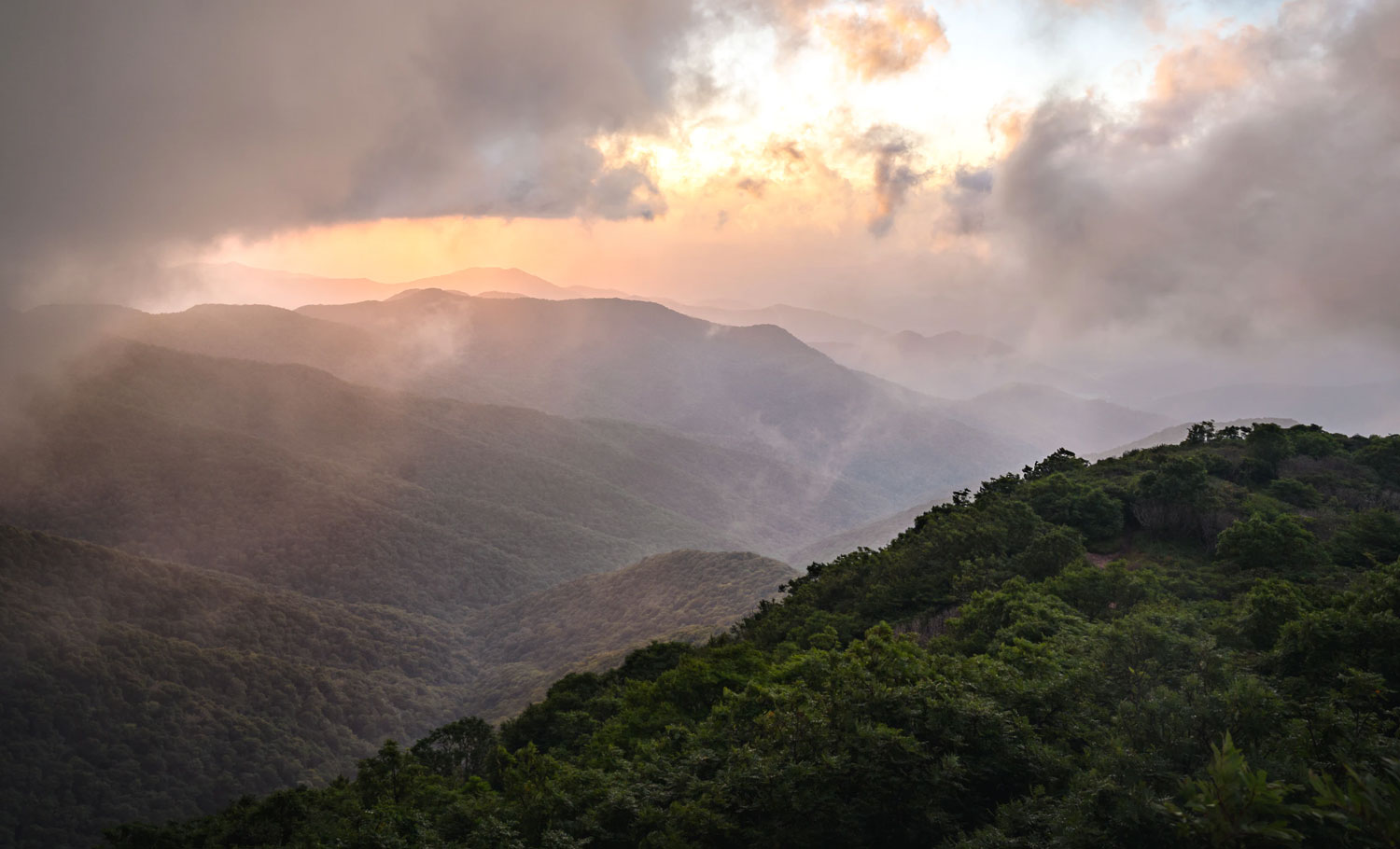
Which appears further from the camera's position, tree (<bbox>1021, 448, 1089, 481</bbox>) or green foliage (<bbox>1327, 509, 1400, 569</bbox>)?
tree (<bbox>1021, 448, 1089, 481</bbox>)

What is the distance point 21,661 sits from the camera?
374 ft

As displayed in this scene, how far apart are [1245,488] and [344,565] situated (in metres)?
201

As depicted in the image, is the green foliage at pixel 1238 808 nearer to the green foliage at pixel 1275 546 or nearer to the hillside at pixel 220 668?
the green foliage at pixel 1275 546

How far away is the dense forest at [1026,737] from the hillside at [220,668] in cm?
8431

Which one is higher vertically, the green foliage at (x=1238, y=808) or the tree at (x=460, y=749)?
the green foliage at (x=1238, y=808)

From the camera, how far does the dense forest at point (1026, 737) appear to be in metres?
12.0

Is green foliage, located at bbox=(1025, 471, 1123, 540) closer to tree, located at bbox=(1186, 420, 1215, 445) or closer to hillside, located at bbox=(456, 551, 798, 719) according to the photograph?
tree, located at bbox=(1186, 420, 1215, 445)

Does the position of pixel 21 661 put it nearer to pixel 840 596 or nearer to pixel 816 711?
pixel 840 596

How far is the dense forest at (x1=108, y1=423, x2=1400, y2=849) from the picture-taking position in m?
12.0

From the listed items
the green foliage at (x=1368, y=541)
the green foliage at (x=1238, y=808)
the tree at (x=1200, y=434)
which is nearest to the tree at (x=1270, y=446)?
the tree at (x=1200, y=434)

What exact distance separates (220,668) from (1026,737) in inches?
5633

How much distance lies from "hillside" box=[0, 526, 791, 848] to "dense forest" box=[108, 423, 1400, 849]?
8431 centimetres

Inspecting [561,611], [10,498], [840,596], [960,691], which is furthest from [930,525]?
[10,498]

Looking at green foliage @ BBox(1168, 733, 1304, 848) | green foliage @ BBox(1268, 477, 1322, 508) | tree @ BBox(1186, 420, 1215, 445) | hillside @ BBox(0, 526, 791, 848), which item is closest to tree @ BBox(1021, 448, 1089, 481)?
tree @ BBox(1186, 420, 1215, 445)
